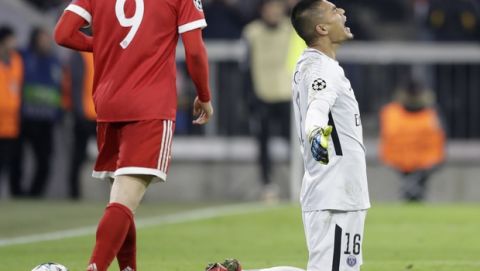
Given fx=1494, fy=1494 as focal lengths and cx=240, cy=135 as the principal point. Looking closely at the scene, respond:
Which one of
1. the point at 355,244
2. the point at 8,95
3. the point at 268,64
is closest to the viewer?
the point at 355,244

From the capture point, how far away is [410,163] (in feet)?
64.8

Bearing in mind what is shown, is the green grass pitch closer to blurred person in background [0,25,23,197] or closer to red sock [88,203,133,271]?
blurred person in background [0,25,23,197]

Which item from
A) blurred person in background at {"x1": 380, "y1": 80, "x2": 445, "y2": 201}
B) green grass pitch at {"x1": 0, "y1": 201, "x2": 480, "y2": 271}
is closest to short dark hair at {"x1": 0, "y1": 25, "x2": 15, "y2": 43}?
green grass pitch at {"x1": 0, "y1": 201, "x2": 480, "y2": 271}

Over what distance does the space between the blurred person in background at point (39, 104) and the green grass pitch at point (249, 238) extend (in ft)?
7.99

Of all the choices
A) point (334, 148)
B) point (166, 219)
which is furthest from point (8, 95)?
point (334, 148)

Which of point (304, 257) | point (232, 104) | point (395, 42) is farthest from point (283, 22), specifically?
point (304, 257)

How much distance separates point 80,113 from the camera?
819 inches

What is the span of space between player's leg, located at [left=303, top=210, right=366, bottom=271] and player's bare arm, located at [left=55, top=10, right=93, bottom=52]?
182cm

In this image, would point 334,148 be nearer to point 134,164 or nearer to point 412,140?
point 134,164

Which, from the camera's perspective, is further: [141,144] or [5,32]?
[5,32]

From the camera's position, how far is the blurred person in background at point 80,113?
20.7 meters

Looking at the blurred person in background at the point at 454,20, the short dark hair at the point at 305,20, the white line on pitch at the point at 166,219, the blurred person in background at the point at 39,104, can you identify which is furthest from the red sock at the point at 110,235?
the blurred person in background at the point at 454,20

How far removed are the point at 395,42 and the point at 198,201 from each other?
171 inches

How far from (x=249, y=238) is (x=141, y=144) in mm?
5168
